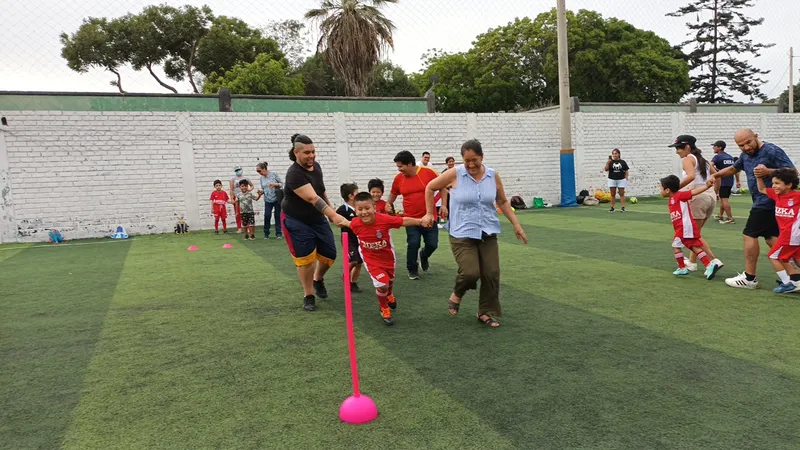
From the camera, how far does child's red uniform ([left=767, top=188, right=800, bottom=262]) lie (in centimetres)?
563

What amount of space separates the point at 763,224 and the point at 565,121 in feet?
41.7

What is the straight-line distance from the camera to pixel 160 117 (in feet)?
48.8

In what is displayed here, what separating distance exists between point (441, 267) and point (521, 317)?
308 cm

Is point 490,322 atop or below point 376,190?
below

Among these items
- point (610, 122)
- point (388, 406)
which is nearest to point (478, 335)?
point (388, 406)

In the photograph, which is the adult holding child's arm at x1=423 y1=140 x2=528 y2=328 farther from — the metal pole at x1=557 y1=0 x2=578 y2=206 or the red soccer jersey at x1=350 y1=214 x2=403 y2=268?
the metal pole at x1=557 y1=0 x2=578 y2=206

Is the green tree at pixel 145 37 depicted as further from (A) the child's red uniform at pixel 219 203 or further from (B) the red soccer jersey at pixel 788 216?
(B) the red soccer jersey at pixel 788 216

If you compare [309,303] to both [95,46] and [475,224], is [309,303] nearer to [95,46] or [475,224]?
[475,224]

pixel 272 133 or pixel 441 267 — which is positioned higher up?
pixel 272 133

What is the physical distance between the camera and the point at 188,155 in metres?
Answer: 15.1

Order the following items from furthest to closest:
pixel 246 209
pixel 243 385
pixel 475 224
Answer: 1. pixel 246 209
2. pixel 475 224
3. pixel 243 385

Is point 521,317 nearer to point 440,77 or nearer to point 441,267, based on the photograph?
point 441,267

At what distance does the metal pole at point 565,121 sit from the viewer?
59.0 feet

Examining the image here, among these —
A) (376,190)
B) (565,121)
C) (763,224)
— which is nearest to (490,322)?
(376,190)
